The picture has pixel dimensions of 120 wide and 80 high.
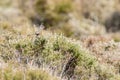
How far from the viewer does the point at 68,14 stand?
25.0 meters

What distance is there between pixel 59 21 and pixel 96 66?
15718mm

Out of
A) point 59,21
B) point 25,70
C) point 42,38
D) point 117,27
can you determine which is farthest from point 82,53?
point 117,27

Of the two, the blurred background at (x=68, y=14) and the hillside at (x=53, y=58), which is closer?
the hillside at (x=53, y=58)

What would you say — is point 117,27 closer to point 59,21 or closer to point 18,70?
point 59,21

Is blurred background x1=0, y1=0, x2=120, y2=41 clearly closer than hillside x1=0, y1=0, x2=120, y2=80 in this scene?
No

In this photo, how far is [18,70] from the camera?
25.0 ft

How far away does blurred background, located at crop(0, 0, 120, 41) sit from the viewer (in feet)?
78.5

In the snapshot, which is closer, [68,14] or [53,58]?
[53,58]

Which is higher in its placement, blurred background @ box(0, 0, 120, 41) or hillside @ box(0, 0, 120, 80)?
hillside @ box(0, 0, 120, 80)

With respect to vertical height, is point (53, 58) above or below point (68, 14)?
above

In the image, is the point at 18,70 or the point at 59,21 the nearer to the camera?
the point at 18,70

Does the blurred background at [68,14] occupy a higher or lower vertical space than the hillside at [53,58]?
lower

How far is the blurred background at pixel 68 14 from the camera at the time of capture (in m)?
23.9

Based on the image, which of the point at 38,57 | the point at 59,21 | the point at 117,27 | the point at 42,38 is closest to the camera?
the point at 38,57
